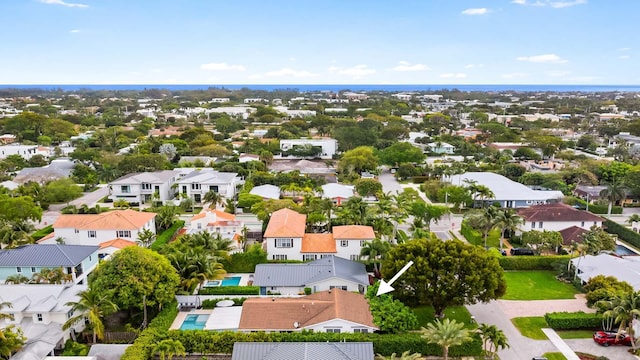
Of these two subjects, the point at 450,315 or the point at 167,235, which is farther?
the point at 167,235

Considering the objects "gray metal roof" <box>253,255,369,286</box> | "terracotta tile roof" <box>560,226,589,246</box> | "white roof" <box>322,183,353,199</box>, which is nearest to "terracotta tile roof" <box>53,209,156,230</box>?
"gray metal roof" <box>253,255,369,286</box>

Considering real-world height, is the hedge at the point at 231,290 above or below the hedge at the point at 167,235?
below

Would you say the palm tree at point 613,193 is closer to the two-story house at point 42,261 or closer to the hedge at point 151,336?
the hedge at point 151,336

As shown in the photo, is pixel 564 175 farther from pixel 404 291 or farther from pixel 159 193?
pixel 159 193

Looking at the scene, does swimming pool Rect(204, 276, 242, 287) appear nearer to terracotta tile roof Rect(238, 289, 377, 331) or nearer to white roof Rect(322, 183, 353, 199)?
terracotta tile roof Rect(238, 289, 377, 331)

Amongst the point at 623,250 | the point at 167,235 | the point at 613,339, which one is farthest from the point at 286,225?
the point at 623,250

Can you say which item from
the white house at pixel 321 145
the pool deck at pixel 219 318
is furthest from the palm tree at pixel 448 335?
the white house at pixel 321 145

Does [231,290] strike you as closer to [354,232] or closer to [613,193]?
[354,232]
